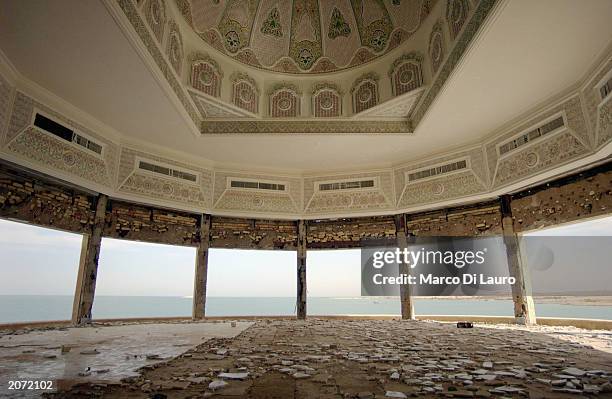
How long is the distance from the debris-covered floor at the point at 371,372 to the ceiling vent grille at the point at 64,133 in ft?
18.9

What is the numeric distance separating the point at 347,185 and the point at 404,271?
3587mm

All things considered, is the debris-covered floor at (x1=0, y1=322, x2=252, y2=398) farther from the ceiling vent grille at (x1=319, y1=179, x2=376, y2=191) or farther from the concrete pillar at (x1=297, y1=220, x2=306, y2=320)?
the ceiling vent grille at (x1=319, y1=179, x2=376, y2=191)

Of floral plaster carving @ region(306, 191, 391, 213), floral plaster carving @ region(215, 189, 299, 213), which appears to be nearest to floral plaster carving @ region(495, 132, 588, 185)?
floral plaster carving @ region(306, 191, 391, 213)

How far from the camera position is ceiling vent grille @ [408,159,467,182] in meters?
10.5

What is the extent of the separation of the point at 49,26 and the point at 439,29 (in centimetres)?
799

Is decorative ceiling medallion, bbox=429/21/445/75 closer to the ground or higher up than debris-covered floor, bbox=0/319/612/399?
higher up

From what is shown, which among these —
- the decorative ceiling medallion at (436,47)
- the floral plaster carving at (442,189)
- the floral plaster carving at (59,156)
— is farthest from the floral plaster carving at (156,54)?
the floral plaster carving at (442,189)

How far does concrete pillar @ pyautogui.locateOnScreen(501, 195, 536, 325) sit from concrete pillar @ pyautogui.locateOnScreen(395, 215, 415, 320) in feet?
9.83

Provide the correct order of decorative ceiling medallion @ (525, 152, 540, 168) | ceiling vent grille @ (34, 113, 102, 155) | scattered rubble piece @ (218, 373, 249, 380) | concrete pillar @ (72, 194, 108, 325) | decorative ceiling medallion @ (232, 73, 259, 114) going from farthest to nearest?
decorative ceiling medallion @ (232, 73, 259, 114)
concrete pillar @ (72, 194, 108, 325)
decorative ceiling medallion @ (525, 152, 540, 168)
ceiling vent grille @ (34, 113, 102, 155)
scattered rubble piece @ (218, 373, 249, 380)

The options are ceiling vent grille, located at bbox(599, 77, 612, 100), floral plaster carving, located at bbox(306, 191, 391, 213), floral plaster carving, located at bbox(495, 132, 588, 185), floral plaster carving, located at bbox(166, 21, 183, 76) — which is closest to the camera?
ceiling vent grille, located at bbox(599, 77, 612, 100)

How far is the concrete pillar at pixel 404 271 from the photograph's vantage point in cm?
1117

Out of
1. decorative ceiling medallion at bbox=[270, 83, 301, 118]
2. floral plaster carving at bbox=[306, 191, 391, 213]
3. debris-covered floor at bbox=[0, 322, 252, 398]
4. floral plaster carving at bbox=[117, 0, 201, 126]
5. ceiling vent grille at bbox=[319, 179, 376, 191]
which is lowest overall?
debris-covered floor at bbox=[0, 322, 252, 398]

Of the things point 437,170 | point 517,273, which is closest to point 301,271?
point 437,170

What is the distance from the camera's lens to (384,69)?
9.70 metres
